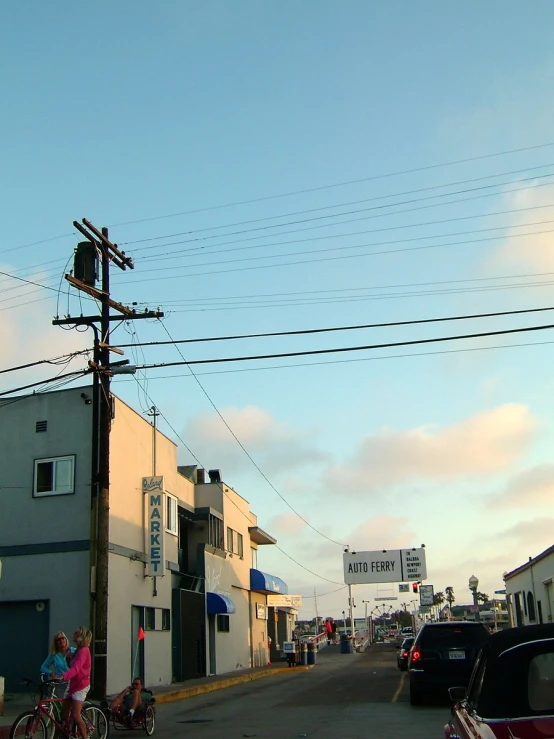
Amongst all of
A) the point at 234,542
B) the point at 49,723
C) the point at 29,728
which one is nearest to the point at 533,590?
the point at 234,542

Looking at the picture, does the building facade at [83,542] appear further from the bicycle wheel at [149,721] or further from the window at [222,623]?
the bicycle wheel at [149,721]

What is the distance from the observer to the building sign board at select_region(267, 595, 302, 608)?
44.8 meters

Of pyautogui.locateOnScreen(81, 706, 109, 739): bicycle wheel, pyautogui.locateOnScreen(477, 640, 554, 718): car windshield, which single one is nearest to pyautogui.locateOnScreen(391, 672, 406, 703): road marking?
pyautogui.locateOnScreen(81, 706, 109, 739): bicycle wheel

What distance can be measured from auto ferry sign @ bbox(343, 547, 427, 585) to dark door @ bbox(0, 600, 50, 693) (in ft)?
162

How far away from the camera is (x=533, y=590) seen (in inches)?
1156

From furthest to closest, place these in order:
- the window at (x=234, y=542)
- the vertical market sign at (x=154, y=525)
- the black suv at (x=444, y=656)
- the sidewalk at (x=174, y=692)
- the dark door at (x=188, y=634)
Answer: the window at (x=234, y=542) → the dark door at (x=188, y=634) → the vertical market sign at (x=154, y=525) → the sidewalk at (x=174, y=692) → the black suv at (x=444, y=656)

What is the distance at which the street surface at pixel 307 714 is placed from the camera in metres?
13.1

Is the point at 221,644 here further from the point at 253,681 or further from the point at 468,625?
the point at 468,625

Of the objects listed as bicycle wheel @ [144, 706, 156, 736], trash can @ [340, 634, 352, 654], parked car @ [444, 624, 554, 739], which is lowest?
trash can @ [340, 634, 352, 654]

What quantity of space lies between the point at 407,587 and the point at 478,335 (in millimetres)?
50061

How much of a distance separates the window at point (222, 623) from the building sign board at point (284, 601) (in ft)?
30.3

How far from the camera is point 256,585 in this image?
42094 millimetres

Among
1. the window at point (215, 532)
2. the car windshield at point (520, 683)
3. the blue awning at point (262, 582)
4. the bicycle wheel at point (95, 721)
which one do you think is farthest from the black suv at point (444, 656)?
the blue awning at point (262, 582)

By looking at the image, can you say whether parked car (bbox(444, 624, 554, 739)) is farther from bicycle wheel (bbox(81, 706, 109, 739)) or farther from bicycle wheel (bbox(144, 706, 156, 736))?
bicycle wheel (bbox(144, 706, 156, 736))
